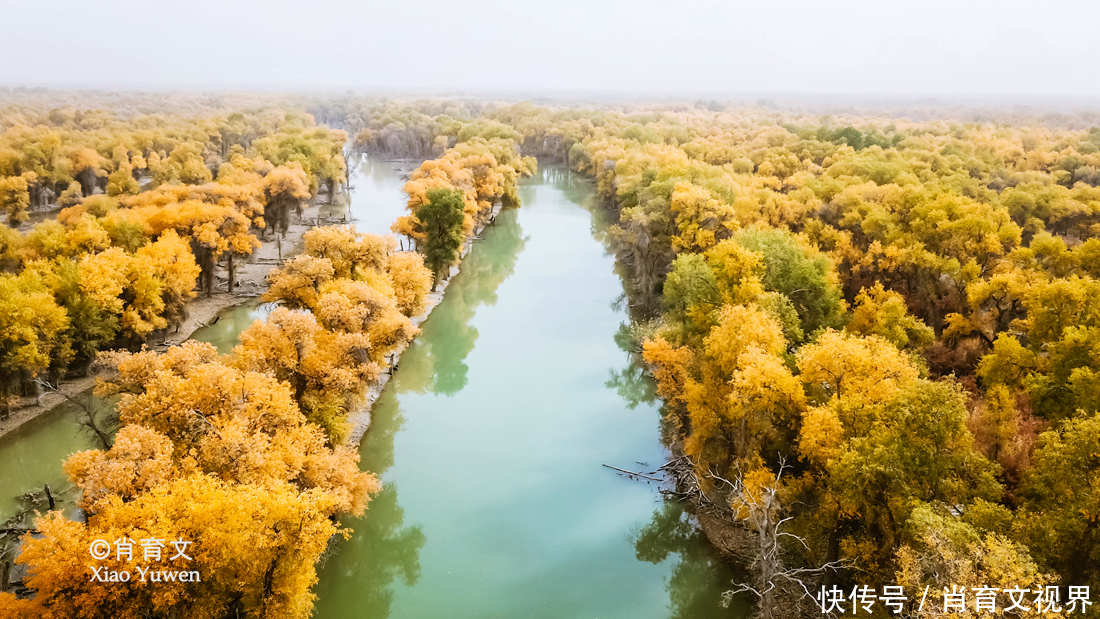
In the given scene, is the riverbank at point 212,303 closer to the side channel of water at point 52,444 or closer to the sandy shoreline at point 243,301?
the sandy shoreline at point 243,301

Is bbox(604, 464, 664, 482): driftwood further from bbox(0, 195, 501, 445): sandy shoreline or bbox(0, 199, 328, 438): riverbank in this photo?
bbox(0, 199, 328, 438): riverbank

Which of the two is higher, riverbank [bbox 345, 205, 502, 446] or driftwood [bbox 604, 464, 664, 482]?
riverbank [bbox 345, 205, 502, 446]

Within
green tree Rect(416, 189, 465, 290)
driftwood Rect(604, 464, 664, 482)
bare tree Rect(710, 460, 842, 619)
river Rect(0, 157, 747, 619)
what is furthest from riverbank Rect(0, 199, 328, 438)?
bare tree Rect(710, 460, 842, 619)

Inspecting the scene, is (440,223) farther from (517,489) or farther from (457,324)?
(517,489)

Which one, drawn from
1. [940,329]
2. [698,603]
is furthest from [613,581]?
[940,329]

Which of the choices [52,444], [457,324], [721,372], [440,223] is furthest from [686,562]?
[440,223]

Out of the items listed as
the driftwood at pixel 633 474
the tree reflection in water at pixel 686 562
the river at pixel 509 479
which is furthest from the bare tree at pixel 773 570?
the driftwood at pixel 633 474
